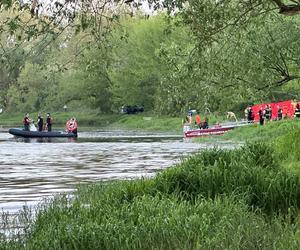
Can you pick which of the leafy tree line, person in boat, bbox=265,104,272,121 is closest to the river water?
the leafy tree line

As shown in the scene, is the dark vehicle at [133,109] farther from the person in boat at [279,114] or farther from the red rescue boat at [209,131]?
the person in boat at [279,114]

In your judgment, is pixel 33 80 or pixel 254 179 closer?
pixel 254 179

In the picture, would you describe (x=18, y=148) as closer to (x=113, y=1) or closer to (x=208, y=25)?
(x=208, y=25)

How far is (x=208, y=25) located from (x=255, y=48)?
49.9 feet

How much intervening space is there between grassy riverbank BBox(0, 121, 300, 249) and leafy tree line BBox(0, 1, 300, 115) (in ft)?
7.21

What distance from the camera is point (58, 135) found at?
56.8 metres

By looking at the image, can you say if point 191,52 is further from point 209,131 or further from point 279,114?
point 279,114

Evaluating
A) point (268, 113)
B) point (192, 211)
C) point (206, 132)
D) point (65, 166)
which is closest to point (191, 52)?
point (192, 211)

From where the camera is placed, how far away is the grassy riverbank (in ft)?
33.9

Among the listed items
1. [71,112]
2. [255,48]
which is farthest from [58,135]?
[71,112]

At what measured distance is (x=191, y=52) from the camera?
54.6ft

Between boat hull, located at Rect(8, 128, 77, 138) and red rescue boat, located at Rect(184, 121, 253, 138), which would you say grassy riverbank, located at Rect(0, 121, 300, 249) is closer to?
red rescue boat, located at Rect(184, 121, 253, 138)

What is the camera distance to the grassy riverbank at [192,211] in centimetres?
1032

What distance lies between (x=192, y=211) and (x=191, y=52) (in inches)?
222
